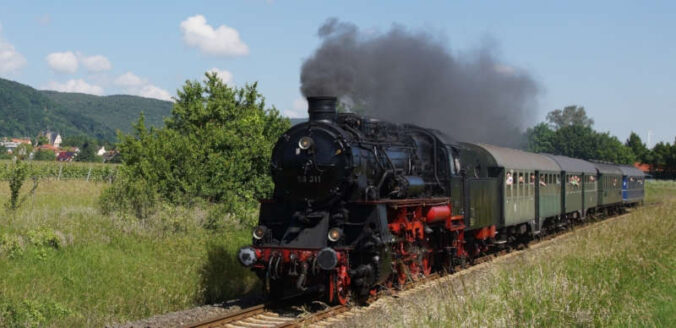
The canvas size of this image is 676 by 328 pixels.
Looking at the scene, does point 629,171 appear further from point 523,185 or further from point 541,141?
point 541,141

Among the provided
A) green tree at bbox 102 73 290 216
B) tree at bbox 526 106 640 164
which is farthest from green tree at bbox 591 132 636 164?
green tree at bbox 102 73 290 216

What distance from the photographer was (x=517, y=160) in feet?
66.2

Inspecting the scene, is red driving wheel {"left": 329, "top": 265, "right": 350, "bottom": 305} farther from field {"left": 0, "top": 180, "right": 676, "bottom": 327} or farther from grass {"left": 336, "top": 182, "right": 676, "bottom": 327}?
field {"left": 0, "top": 180, "right": 676, "bottom": 327}

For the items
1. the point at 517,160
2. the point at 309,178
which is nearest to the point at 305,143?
the point at 309,178

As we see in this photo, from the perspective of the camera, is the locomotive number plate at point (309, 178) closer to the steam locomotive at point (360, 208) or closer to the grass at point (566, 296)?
the steam locomotive at point (360, 208)

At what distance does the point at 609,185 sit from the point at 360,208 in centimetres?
2818

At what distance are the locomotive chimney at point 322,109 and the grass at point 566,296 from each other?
12.1 ft

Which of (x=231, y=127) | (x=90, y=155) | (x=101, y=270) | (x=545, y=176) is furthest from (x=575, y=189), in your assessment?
(x=90, y=155)

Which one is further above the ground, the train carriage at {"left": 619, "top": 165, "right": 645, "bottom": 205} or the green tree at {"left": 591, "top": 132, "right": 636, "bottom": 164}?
the green tree at {"left": 591, "top": 132, "right": 636, "bottom": 164}

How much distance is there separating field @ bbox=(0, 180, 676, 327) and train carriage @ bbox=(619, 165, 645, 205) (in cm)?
2390

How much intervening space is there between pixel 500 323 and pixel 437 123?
21637 millimetres

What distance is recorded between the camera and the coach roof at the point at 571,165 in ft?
87.4

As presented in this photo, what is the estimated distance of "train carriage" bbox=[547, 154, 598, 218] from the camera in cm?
2603

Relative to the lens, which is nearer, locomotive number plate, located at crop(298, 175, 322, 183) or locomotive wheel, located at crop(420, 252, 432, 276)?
locomotive number plate, located at crop(298, 175, 322, 183)
